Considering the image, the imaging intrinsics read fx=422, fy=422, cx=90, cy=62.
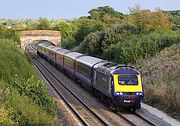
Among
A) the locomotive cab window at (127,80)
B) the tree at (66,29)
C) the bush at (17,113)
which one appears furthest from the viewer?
the tree at (66,29)

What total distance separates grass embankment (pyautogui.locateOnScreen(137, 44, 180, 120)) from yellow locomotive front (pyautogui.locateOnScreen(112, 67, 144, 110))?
208cm

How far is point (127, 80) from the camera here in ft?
74.7

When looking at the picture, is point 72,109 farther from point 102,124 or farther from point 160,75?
point 160,75

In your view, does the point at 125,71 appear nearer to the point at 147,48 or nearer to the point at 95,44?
the point at 147,48

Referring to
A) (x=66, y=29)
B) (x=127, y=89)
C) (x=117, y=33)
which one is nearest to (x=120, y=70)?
(x=127, y=89)

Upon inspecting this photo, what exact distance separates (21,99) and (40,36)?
3197 inches

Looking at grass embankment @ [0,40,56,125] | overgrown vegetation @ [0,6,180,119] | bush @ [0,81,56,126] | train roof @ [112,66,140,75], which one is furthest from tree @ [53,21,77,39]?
bush @ [0,81,56,126]

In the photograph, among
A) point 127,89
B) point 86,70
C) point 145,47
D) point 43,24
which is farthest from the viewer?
point 43,24

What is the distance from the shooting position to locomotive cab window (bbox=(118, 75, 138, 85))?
2270 centimetres

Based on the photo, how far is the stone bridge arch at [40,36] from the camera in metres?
95.6

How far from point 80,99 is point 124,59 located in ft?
50.3

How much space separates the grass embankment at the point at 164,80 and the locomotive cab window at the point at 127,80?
8.29ft

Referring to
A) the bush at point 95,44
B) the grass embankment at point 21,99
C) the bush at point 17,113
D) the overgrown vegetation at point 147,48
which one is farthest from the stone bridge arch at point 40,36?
the bush at point 17,113

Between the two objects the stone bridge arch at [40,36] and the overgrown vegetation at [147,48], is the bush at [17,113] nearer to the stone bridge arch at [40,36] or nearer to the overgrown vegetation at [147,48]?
the overgrown vegetation at [147,48]
